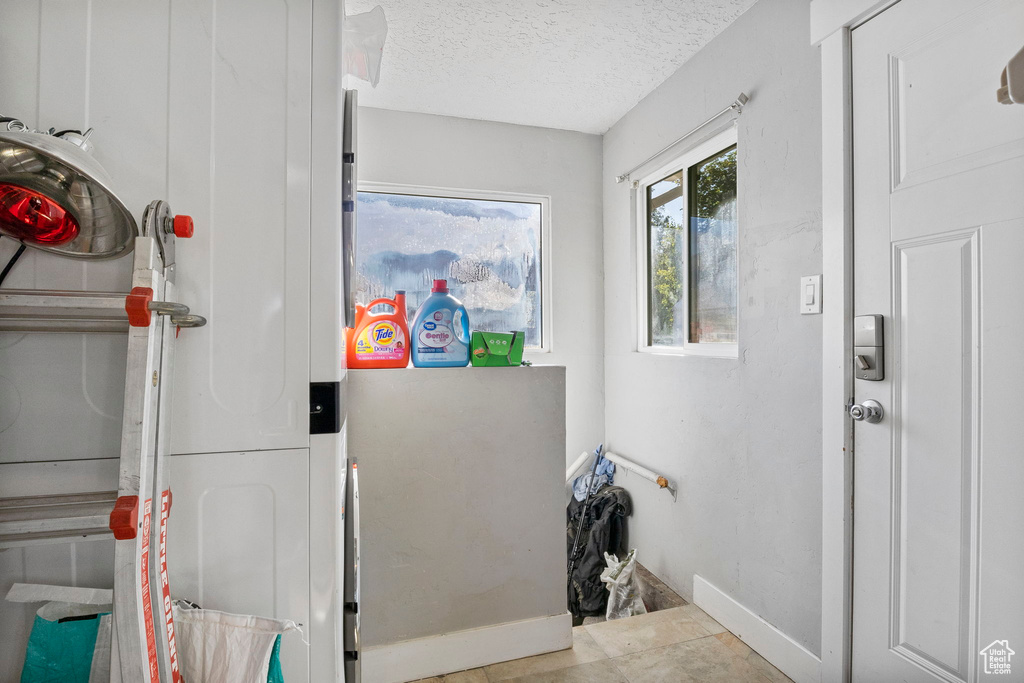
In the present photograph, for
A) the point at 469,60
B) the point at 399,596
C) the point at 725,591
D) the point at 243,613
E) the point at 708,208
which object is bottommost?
the point at 725,591

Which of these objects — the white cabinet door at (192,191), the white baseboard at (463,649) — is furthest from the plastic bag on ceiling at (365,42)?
the white baseboard at (463,649)

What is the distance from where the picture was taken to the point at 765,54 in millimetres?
1842

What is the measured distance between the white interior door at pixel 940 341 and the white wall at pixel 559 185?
169 centimetres

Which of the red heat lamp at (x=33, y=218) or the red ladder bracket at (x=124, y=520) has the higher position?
the red heat lamp at (x=33, y=218)

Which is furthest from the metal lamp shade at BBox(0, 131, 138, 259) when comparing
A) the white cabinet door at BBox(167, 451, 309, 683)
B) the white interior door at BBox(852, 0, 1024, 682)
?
the white interior door at BBox(852, 0, 1024, 682)

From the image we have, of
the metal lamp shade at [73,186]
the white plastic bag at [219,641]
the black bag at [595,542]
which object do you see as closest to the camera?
the metal lamp shade at [73,186]

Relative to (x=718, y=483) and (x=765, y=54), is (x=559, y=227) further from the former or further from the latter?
(x=718, y=483)

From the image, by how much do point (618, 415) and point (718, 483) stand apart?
0.86 metres

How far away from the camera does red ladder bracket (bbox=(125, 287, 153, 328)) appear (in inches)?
32.5

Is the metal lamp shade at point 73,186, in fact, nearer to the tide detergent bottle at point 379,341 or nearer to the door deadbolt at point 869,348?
the tide detergent bottle at point 379,341

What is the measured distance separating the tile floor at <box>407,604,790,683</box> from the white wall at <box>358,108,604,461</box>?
1183 mm

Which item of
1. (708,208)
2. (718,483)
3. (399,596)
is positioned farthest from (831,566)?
(708,208)

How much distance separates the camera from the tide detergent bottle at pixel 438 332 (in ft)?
5.59

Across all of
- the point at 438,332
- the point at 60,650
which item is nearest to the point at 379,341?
the point at 438,332
